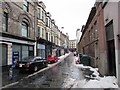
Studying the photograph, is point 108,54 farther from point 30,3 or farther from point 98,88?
point 30,3

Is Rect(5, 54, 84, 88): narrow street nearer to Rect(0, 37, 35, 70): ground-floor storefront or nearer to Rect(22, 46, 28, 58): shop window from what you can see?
Rect(0, 37, 35, 70): ground-floor storefront

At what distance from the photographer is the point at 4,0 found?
17.1m

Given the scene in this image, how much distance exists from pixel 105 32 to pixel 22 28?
13.0 meters

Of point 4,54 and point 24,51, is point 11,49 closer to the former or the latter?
point 4,54

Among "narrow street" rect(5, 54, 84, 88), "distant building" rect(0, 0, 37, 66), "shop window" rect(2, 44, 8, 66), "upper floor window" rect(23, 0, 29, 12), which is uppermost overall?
"upper floor window" rect(23, 0, 29, 12)

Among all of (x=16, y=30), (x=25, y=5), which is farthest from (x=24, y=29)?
(x=25, y=5)

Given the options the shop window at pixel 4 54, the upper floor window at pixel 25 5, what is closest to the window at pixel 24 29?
the upper floor window at pixel 25 5

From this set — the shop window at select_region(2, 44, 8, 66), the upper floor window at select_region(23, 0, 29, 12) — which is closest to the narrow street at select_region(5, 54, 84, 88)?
the shop window at select_region(2, 44, 8, 66)

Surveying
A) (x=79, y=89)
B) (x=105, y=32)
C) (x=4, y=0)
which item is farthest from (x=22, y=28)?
(x=79, y=89)

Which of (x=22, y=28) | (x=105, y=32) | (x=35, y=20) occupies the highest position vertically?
(x=35, y=20)

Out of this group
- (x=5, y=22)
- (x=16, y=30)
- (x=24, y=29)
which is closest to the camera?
(x=5, y=22)

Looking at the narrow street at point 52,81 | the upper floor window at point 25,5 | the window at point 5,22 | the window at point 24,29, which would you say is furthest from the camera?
the upper floor window at point 25,5

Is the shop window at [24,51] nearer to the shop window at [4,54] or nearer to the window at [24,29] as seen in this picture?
the window at [24,29]

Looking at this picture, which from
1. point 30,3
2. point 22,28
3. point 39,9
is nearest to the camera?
point 22,28
